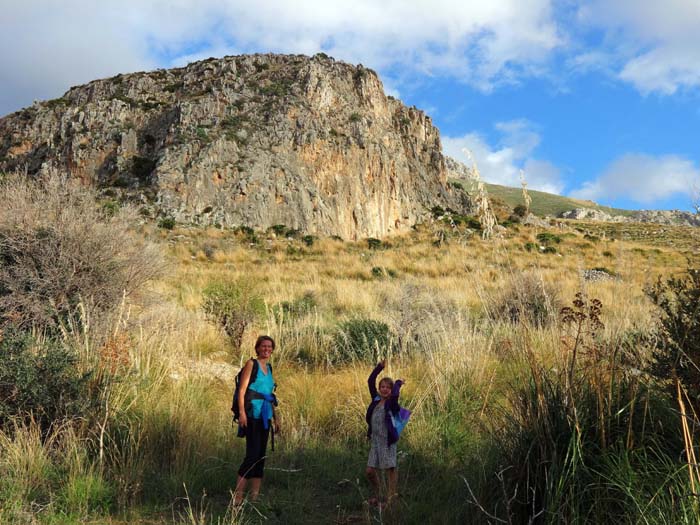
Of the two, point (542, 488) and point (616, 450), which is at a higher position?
point (616, 450)

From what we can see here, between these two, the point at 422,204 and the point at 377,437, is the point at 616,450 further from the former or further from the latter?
the point at 422,204

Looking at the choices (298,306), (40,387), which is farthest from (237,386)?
(298,306)

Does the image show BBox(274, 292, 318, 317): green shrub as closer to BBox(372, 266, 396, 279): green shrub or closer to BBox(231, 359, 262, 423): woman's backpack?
BBox(372, 266, 396, 279): green shrub

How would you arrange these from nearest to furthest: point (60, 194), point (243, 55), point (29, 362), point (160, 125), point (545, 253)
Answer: point (29, 362) → point (60, 194) → point (545, 253) → point (160, 125) → point (243, 55)

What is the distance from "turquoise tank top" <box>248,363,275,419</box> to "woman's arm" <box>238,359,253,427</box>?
0.24 ft

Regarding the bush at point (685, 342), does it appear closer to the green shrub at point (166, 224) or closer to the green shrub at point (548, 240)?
the green shrub at point (548, 240)

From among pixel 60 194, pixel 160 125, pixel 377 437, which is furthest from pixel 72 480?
pixel 160 125

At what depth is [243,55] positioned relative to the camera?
48938 millimetres

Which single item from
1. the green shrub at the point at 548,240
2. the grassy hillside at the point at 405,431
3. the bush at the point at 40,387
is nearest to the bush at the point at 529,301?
the grassy hillside at the point at 405,431

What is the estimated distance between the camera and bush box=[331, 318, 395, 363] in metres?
7.71

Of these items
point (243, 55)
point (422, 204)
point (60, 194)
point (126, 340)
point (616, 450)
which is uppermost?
point (243, 55)

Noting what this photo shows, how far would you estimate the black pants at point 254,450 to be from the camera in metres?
4.04

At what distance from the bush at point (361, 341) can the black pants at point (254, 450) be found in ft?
10.7

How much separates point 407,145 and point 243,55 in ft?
66.1
